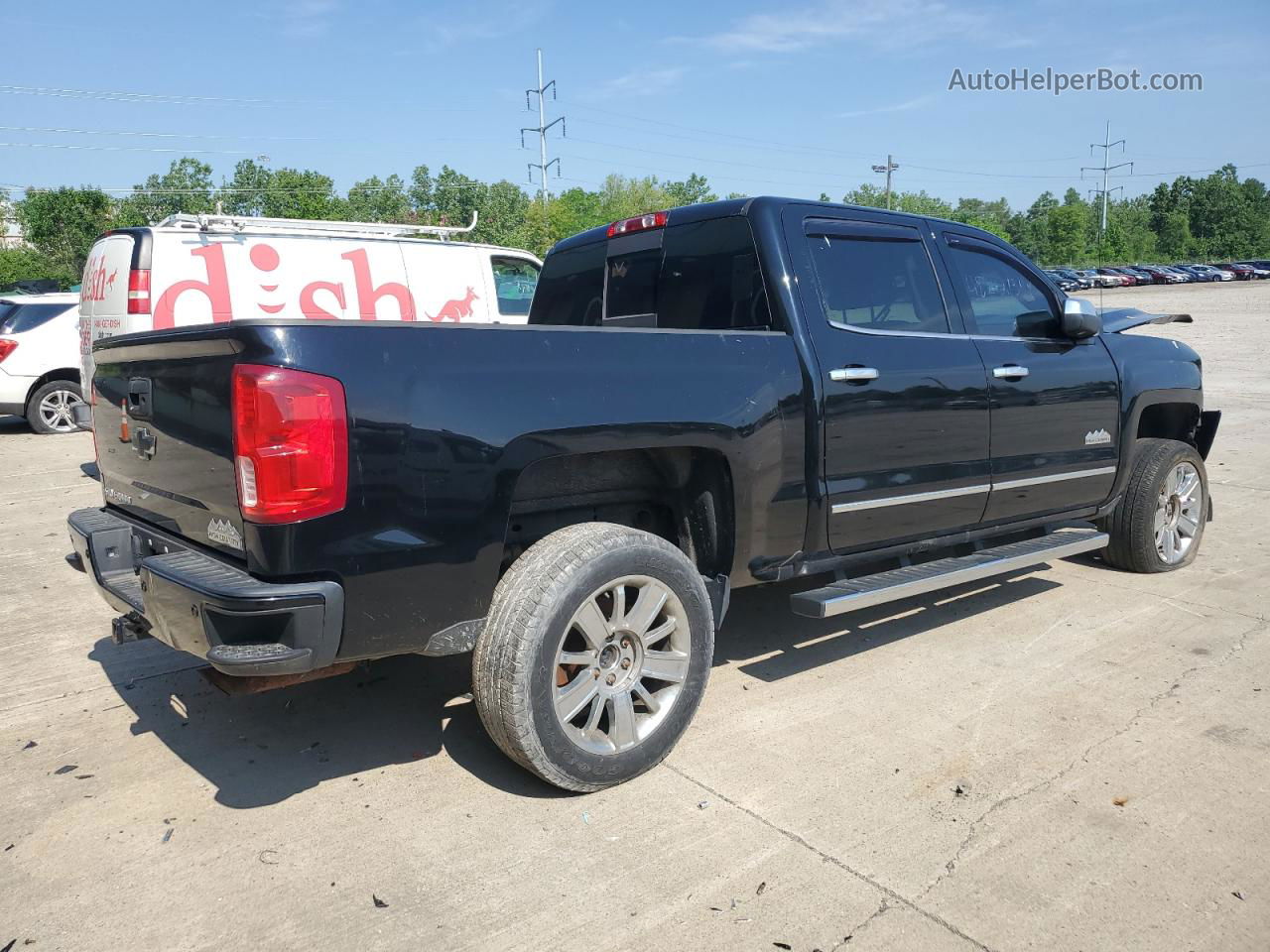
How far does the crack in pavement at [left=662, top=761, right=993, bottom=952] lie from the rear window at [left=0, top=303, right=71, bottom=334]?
37.7 ft

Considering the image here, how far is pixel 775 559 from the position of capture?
3.78 meters

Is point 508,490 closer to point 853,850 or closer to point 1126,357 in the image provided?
point 853,850

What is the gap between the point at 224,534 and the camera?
2842 millimetres

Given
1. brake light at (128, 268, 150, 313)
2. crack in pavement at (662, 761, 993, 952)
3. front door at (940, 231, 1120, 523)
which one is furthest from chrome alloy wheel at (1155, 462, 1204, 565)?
brake light at (128, 268, 150, 313)

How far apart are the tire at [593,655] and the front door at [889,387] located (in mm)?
905

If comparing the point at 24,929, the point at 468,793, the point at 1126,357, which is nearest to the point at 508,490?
the point at 468,793

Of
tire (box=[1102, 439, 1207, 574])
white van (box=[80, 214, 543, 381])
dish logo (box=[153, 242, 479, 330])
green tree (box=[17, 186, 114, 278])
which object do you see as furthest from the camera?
green tree (box=[17, 186, 114, 278])

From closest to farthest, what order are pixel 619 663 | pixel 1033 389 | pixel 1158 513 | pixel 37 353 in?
pixel 619 663
pixel 1033 389
pixel 1158 513
pixel 37 353

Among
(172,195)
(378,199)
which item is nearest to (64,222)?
(172,195)

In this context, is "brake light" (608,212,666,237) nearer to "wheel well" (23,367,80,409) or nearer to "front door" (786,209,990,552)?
"front door" (786,209,990,552)

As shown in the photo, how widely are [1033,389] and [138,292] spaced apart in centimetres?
685

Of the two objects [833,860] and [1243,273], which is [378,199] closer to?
[1243,273]

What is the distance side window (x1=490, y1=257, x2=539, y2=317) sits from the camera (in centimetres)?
997

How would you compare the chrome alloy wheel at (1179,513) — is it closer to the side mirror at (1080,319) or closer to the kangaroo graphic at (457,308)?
the side mirror at (1080,319)
